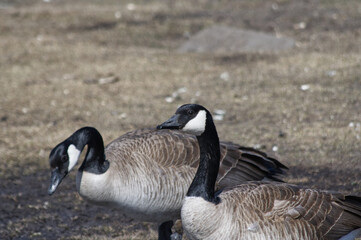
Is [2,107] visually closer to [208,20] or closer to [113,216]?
[113,216]

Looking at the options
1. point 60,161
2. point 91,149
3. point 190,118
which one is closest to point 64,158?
point 60,161

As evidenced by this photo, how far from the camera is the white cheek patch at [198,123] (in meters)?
4.27

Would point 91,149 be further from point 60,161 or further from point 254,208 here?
point 254,208

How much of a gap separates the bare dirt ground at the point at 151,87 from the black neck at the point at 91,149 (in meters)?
1.07

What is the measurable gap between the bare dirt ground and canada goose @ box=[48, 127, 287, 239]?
0.89 meters

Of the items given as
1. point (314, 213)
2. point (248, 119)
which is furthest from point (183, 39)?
point (314, 213)

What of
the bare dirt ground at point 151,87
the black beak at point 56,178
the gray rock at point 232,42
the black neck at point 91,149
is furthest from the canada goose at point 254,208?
the gray rock at point 232,42

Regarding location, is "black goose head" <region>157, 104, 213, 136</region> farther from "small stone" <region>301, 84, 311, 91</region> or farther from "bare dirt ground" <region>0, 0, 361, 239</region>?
"small stone" <region>301, 84, 311, 91</region>

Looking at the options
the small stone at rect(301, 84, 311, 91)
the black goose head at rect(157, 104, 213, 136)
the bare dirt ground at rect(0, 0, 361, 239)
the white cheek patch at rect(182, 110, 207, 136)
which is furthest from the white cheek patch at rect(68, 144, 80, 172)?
the small stone at rect(301, 84, 311, 91)

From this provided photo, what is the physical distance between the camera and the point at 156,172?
4.91 m

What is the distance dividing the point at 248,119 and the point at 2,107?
13.4 feet

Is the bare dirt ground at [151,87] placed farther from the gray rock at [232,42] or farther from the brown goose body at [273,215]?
the brown goose body at [273,215]

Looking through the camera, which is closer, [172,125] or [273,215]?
[273,215]

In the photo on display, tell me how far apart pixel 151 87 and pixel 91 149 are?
5192mm
